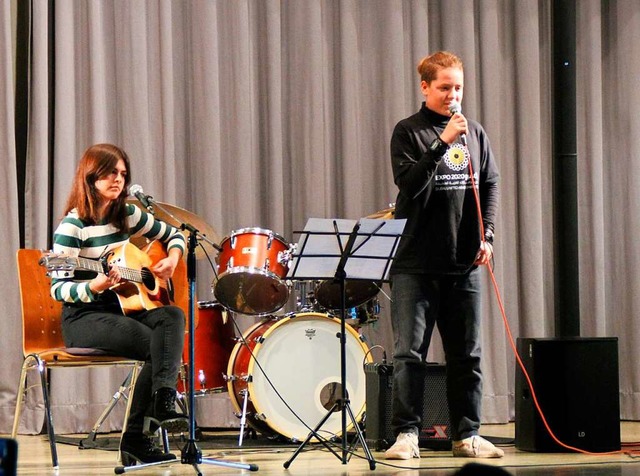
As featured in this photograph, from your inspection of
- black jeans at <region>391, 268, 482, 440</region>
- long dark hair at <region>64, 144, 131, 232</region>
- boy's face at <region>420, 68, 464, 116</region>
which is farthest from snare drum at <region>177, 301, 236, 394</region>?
boy's face at <region>420, 68, 464, 116</region>

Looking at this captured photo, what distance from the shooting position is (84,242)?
4059 millimetres

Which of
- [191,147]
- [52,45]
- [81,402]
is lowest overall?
[81,402]

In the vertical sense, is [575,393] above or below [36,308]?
below

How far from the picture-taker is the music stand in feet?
12.4

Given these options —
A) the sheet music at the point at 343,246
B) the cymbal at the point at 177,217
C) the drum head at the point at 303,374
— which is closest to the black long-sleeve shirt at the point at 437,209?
the sheet music at the point at 343,246

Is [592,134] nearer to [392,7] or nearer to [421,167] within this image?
[392,7]

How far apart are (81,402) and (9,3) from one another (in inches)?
87.8

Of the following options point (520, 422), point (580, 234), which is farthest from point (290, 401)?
point (580, 234)

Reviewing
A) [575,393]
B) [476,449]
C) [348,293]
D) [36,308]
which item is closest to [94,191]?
[36,308]

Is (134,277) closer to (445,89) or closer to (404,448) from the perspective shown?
(404,448)

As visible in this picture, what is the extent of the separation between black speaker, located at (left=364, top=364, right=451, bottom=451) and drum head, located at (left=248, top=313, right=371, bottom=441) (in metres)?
0.31

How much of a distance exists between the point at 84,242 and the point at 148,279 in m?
0.30

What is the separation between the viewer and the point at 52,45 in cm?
559

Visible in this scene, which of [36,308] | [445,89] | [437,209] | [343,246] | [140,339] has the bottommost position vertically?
[140,339]
